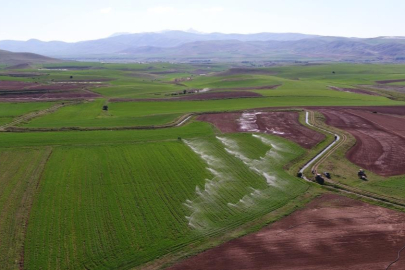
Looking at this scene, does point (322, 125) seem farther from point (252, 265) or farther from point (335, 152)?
point (252, 265)

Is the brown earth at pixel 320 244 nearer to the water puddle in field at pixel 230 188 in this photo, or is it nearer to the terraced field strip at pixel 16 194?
the water puddle in field at pixel 230 188

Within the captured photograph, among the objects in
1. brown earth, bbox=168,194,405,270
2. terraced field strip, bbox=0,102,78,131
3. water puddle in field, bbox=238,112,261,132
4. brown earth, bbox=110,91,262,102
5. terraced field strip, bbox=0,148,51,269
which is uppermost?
brown earth, bbox=110,91,262,102

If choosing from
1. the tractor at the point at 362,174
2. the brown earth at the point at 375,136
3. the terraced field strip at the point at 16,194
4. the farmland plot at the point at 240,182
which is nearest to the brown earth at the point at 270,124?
the farmland plot at the point at 240,182

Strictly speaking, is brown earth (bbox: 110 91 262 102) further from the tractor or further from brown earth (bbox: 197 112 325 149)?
the tractor

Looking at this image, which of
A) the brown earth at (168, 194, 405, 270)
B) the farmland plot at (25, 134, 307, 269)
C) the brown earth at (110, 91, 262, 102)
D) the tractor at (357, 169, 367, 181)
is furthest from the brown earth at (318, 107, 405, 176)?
the brown earth at (110, 91, 262, 102)

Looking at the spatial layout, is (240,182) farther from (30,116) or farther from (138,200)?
(30,116)

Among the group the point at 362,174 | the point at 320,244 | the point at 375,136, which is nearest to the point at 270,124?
the point at 375,136
